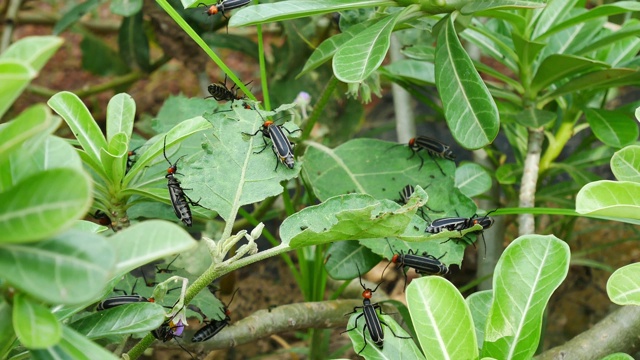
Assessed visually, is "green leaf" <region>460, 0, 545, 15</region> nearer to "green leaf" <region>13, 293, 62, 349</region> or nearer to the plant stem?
the plant stem

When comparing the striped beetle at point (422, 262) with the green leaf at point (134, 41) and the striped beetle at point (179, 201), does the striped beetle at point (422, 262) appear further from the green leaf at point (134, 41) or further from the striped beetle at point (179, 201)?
the green leaf at point (134, 41)

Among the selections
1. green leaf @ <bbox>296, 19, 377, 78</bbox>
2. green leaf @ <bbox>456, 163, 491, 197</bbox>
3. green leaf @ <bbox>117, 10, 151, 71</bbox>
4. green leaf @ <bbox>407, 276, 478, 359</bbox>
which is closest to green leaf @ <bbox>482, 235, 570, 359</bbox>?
green leaf @ <bbox>407, 276, 478, 359</bbox>

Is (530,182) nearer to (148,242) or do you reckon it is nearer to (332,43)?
(332,43)

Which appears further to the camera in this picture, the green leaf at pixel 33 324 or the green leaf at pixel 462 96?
the green leaf at pixel 462 96

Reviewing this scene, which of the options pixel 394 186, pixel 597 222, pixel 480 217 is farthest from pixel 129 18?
pixel 597 222

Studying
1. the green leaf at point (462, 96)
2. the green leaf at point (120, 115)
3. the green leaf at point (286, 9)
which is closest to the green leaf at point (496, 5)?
the green leaf at point (462, 96)

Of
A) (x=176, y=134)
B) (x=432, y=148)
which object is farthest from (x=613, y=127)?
(x=176, y=134)
